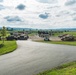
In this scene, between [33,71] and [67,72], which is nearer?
[67,72]

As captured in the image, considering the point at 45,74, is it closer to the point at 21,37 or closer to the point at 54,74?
the point at 54,74

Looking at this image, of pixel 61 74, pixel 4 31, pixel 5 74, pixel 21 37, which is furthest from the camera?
pixel 21 37

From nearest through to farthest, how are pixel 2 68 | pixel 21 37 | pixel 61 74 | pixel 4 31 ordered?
pixel 61 74 → pixel 2 68 → pixel 4 31 → pixel 21 37

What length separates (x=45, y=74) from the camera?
2759 centimetres

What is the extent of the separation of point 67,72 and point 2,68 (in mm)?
9916

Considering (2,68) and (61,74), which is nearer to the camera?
(61,74)

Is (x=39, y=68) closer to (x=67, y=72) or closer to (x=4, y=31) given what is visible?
(x=67, y=72)

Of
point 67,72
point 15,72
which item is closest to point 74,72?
point 67,72

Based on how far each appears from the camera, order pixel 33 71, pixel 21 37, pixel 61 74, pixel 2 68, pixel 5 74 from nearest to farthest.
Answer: pixel 61 74
pixel 5 74
pixel 33 71
pixel 2 68
pixel 21 37

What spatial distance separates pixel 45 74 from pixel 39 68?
4527 millimetres

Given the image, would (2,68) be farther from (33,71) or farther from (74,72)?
(74,72)

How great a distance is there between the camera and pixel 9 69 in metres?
31.1

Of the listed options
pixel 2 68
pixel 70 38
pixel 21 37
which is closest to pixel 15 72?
pixel 2 68

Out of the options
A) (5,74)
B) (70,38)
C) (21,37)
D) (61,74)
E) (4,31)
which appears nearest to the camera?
(61,74)
